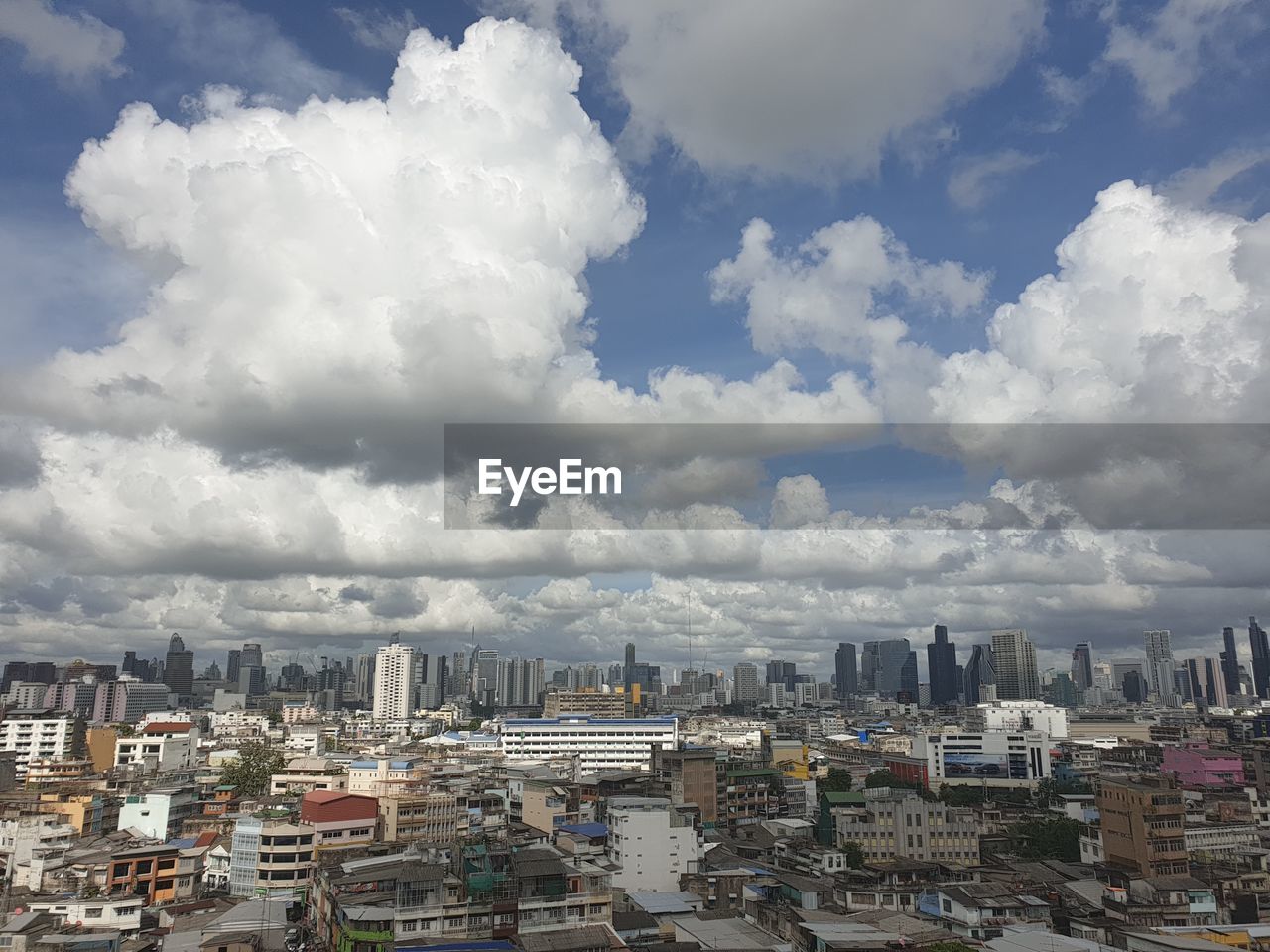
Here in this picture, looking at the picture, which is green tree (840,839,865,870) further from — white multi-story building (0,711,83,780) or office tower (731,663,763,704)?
office tower (731,663,763,704)

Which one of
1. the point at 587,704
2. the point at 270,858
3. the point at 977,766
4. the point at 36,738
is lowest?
the point at 977,766

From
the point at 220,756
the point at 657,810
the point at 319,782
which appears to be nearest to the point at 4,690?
the point at 220,756

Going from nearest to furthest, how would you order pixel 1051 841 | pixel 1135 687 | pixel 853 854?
pixel 853 854 < pixel 1051 841 < pixel 1135 687

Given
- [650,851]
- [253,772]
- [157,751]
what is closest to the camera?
[650,851]

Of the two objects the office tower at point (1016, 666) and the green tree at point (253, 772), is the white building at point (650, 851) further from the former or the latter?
the office tower at point (1016, 666)

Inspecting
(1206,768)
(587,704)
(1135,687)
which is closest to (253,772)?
(587,704)

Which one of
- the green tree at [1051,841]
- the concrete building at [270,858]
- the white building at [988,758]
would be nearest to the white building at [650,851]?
the concrete building at [270,858]

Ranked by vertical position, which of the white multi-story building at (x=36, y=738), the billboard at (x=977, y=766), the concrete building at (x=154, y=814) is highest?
the white multi-story building at (x=36, y=738)

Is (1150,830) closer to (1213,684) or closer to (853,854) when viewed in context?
(853,854)
